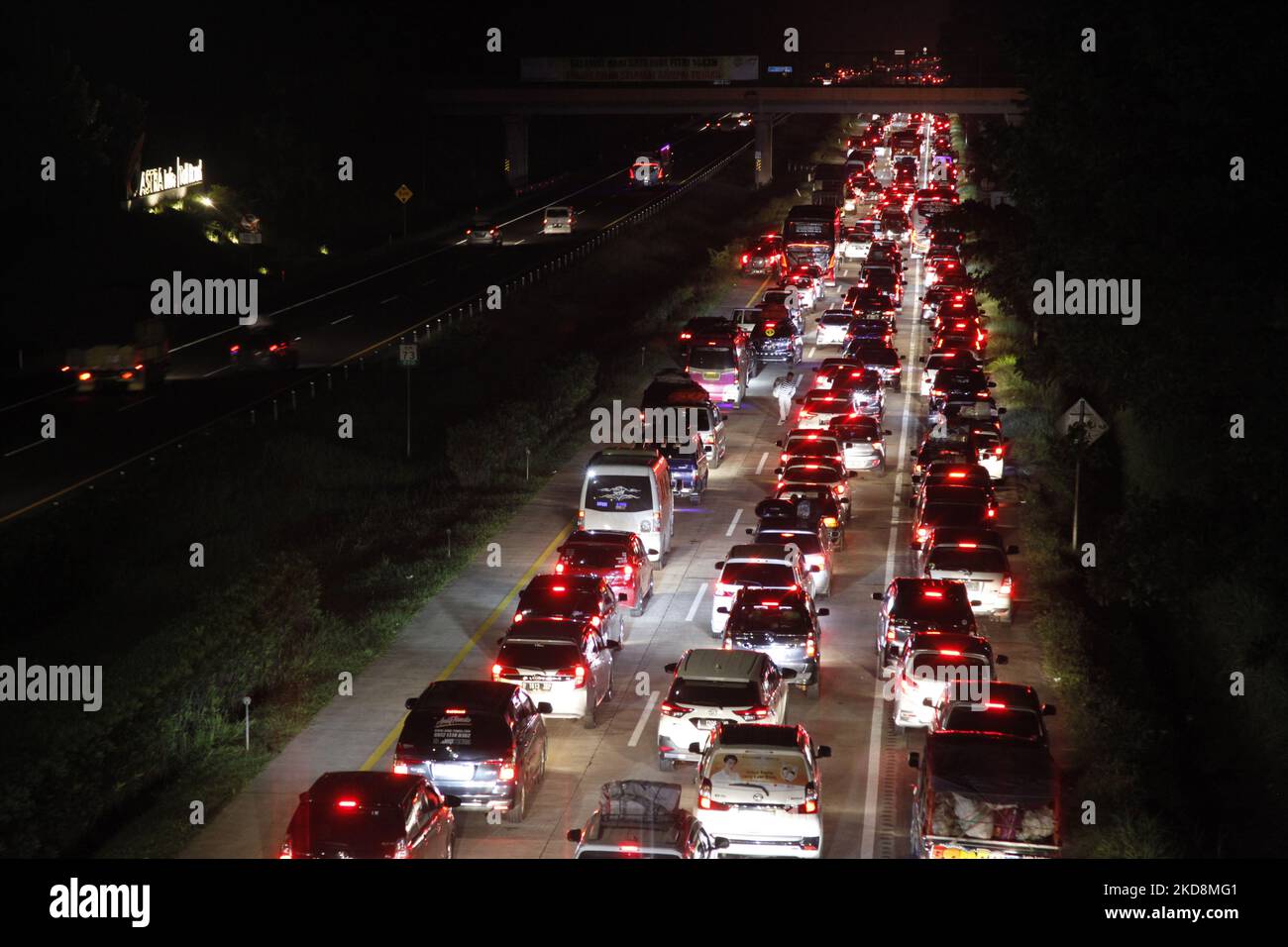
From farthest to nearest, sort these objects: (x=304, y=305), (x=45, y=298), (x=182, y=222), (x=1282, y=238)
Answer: (x=182, y=222), (x=304, y=305), (x=45, y=298), (x=1282, y=238)

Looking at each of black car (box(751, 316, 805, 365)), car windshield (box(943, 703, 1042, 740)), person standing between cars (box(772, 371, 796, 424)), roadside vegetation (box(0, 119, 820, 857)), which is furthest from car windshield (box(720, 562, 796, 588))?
black car (box(751, 316, 805, 365))

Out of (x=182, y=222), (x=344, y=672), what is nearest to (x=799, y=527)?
(x=344, y=672)

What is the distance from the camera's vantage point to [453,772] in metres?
18.9

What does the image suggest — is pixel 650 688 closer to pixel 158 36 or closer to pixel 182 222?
pixel 182 222

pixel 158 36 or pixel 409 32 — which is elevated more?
pixel 409 32

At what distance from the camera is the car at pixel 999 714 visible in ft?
65.0

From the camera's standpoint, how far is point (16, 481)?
39.4 m

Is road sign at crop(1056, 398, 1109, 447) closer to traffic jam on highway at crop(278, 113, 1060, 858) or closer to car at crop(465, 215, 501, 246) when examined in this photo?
traffic jam on highway at crop(278, 113, 1060, 858)

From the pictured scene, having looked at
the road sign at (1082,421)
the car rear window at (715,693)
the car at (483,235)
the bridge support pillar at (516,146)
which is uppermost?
the bridge support pillar at (516,146)

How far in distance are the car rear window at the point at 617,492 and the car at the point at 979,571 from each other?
5.81 m

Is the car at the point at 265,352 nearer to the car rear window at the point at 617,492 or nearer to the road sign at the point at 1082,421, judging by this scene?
the car rear window at the point at 617,492

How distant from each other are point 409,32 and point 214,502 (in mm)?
104162

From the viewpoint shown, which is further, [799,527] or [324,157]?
[324,157]

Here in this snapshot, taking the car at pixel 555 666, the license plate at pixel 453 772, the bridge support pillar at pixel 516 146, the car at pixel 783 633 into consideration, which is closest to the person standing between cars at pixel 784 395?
the car at pixel 783 633
